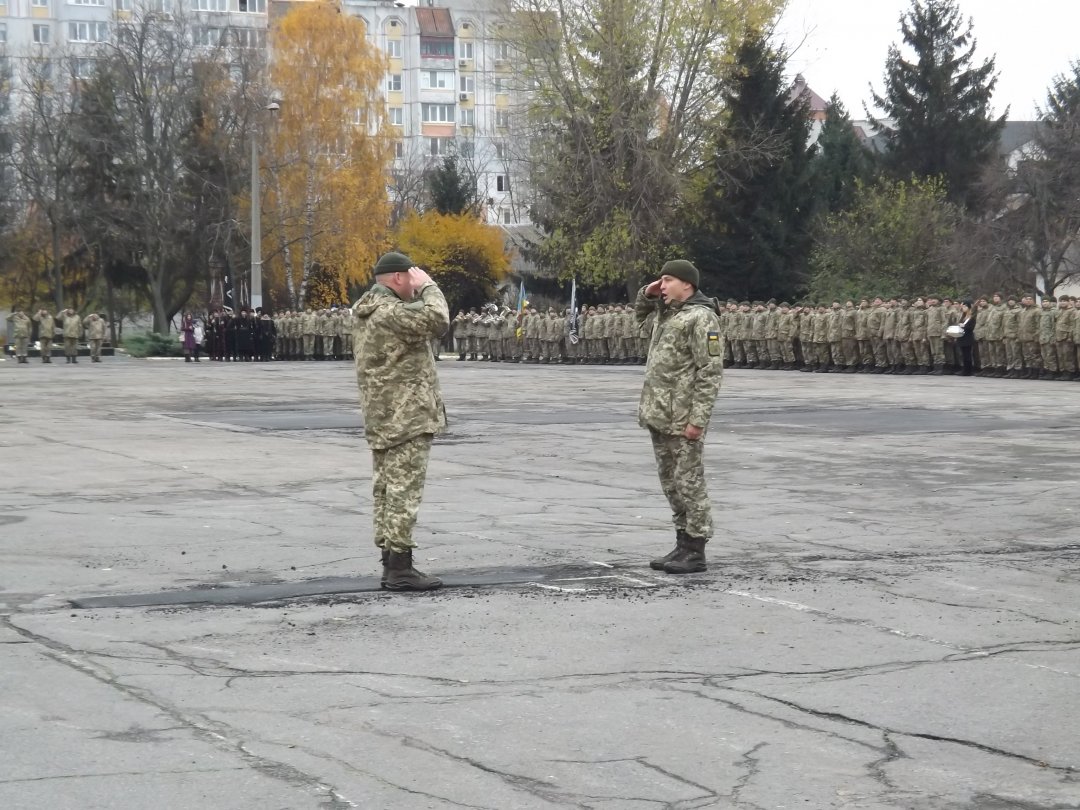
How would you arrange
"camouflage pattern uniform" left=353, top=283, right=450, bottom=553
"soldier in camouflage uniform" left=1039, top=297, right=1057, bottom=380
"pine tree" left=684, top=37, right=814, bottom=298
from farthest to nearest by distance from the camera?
"pine tree" left=684, top=37, right=814, bottom=298 < "soldier in camouflage uniform" left=1039, top=297, right=1057, bottom=380 < "camouflage pattern uniform" left=353, top=283, right=450, bottom=553

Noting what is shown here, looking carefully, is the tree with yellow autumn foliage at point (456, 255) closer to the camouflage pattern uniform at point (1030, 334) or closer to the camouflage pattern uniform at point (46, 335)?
the camouflage pattern uniform at point (46, 335)

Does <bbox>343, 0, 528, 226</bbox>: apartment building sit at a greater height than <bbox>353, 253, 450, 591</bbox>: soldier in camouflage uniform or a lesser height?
greater

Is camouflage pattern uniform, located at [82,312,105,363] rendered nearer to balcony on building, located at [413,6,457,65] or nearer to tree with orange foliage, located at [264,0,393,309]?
tree with orange foliage, located at [264,0,393,309]

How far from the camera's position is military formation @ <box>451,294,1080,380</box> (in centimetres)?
3509

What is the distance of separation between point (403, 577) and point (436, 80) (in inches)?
5444

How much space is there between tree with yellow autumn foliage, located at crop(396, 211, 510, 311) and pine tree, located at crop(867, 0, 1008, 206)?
64.2ft

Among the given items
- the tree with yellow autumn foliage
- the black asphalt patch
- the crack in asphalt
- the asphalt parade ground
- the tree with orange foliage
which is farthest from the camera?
the tree with yellow autumn foliage

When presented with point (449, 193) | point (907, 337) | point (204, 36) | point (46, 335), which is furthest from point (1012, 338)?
point (449, 193)

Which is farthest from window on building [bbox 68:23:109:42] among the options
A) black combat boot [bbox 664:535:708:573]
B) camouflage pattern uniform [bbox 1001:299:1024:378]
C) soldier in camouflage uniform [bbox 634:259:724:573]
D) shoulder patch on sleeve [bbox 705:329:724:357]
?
black combat boot [bbox 664:535:708:573]

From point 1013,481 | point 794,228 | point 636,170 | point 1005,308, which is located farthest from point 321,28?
point 1013,481

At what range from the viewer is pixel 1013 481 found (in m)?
14.7

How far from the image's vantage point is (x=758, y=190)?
55156mm

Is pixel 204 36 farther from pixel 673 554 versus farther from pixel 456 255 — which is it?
pixel 673 554

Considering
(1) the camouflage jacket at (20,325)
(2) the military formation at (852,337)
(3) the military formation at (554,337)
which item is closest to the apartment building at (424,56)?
(3) the military formation at (554,337)
